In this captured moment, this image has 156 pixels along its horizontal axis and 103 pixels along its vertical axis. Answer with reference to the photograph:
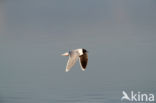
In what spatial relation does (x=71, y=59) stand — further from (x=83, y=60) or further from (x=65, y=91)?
(x=65, y=91)

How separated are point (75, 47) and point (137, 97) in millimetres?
748

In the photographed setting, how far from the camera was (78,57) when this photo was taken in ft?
11.0

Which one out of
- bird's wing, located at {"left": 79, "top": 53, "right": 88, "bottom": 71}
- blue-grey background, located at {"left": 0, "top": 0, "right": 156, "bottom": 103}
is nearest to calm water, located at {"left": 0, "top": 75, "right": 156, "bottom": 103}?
blue-grey background, located at {"left": 0, "top": 0, "right": 156, "bottom": 103}

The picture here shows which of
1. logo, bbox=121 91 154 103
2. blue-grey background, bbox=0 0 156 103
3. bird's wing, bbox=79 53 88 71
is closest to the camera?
logo, bbox=121 91 154 103

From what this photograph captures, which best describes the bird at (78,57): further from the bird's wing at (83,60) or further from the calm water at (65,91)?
the calm water at (65,91)

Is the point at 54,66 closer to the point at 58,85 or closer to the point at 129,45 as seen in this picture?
the point at 58,85

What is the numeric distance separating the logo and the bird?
43cm

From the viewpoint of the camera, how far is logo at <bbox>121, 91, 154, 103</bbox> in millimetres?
3275

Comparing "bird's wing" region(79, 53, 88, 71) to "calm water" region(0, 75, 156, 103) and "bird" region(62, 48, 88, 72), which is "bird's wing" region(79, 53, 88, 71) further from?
"calm water" region(0, 75, 156, 103)

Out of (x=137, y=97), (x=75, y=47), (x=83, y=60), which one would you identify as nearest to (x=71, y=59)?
(x=83, y=60)

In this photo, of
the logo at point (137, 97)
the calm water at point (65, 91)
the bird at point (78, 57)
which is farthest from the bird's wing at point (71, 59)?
the logo at point (137, 97)

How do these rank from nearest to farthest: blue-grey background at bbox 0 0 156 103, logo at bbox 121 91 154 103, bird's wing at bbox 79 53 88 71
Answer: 1. logo at bbox 121 91 154 103
2. bird's wing at bbox 79 53 88 71
3. blue-grey background at bbox 0 0 156 103

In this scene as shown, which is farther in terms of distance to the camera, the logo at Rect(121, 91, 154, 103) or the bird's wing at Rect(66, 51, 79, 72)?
the bird's wing at Rect(66, 51, 79, 72)

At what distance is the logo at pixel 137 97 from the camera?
3275 millimetres
